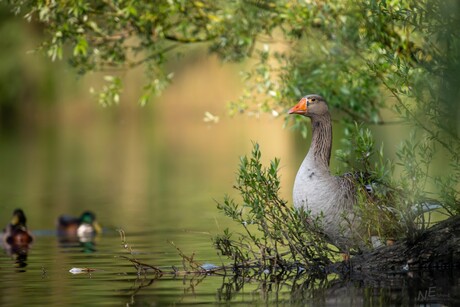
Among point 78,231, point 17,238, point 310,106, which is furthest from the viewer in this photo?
point 78,231

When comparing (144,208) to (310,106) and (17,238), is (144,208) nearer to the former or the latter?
(17,238)

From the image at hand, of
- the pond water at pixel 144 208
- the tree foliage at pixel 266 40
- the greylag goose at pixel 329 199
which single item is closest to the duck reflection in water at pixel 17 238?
the pond water at pixel 144 208

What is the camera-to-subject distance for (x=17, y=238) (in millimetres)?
20312

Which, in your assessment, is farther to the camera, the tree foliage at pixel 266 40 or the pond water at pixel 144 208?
the tree foliage at pixel 266 40

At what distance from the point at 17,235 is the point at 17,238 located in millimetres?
119

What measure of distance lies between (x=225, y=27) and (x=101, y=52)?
7.99 ft

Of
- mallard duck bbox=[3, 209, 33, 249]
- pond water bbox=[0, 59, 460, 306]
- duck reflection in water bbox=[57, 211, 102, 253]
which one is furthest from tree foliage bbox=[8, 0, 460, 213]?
mallard duck bbox=[3, 209, 33, 249]

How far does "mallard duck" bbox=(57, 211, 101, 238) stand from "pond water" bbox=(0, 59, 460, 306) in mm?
275

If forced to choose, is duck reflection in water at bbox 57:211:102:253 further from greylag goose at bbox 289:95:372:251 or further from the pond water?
greylag goose at bbox 289:95:372:251

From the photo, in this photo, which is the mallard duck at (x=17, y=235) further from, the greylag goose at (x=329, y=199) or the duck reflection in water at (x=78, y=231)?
the greylag goose at (x=329, y=199)

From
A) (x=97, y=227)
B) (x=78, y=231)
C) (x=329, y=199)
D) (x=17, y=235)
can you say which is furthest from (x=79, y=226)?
(x=329, y=199)

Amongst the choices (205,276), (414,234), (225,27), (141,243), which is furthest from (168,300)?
(225,27)

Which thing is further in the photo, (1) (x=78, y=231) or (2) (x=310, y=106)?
(1) (x=78, y=231)

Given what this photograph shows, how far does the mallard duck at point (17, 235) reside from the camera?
2014 cm
